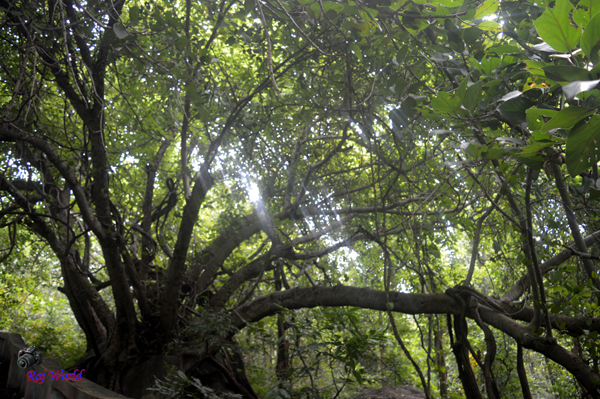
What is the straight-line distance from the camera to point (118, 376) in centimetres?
367

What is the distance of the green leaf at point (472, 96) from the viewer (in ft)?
3.78

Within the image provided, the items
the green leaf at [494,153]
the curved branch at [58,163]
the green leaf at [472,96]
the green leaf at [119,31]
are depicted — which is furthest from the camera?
the curved branch at [58,163]

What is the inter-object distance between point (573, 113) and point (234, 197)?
5031 millimetres

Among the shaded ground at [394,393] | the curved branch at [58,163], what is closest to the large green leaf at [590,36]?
the curved branch at [58,163]

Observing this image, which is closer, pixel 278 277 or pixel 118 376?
A: pixel 118 376

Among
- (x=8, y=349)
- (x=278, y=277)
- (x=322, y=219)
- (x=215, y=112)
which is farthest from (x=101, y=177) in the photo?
(x=322, y=219)

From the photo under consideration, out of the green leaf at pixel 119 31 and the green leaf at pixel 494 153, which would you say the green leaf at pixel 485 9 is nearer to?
the green leaf at pixel 494 153

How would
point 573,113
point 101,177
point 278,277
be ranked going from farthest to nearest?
1. point 278,277
2. point 101,177
3. point 573,113

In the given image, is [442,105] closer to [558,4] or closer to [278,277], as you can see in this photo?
[558,4]

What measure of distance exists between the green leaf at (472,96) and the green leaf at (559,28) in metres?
0.26

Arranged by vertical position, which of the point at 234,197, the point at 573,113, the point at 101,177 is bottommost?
the point at 573,113

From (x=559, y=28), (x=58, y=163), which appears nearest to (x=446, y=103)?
(x=559, y=28)

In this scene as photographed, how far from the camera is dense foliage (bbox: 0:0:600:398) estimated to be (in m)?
1.41

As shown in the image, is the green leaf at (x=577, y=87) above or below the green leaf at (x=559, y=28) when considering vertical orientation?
below
